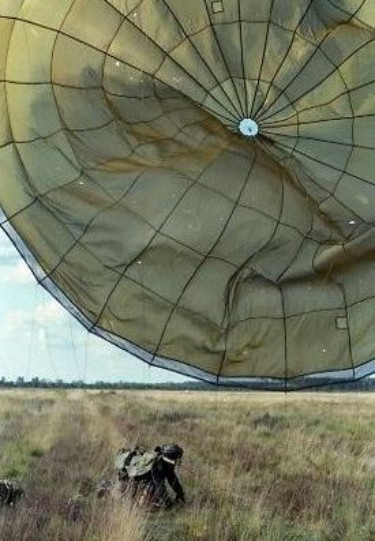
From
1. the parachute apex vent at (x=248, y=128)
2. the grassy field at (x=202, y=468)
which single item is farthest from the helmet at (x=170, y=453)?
the parachute apex vent at (x=248, y=128)

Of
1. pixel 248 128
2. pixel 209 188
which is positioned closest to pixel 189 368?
pixel 209 188

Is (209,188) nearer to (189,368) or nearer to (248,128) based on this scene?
(248,128)

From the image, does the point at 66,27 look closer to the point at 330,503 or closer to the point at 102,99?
the point at 102,99

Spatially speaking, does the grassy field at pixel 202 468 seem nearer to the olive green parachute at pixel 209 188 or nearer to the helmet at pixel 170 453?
the helmet at pixel 170 453

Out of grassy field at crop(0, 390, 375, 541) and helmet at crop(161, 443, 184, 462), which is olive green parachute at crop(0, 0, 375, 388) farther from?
grassy field at crop(0, 390, 375, 541)

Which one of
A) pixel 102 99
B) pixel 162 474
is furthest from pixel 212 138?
pixel 162 474
